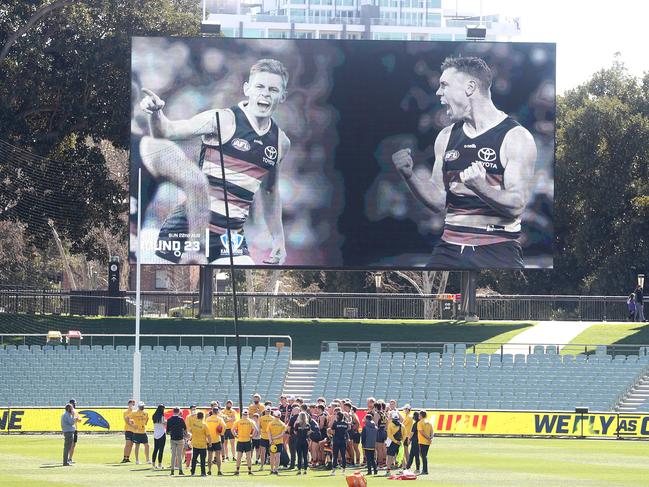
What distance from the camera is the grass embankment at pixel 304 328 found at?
2034 inches

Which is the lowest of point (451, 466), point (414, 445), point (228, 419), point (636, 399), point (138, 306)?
point (451, 466)

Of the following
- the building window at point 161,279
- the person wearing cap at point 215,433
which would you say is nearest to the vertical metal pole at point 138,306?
the person wearing cap at point 215,433

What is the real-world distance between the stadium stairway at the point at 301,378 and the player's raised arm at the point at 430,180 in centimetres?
705

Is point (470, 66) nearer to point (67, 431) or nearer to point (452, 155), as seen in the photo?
point (452, 155)

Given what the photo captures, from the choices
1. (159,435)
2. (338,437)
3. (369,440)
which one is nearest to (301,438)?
(338,437)

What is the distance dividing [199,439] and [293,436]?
2602 mm

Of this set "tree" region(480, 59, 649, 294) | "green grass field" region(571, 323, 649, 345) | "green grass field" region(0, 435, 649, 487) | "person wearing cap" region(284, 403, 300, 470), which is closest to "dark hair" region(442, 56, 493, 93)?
"green grass field" region(571, 323, 649, 345)

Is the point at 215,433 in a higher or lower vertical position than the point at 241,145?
lower

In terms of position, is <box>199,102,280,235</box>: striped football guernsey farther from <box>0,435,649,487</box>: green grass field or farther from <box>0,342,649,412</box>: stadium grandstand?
<box>0,435,649,487</box>: green grass field

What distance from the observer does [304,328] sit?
5466cm

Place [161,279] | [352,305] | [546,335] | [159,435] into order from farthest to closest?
[161,279]
[352,305]
[546,335]
[159,435]

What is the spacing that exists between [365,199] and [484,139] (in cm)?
477

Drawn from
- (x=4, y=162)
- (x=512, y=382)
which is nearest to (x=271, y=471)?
(x=512, y=382)

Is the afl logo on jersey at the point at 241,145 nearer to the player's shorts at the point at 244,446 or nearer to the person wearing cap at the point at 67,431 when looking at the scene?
the person wearing cap at the point at 67,431
